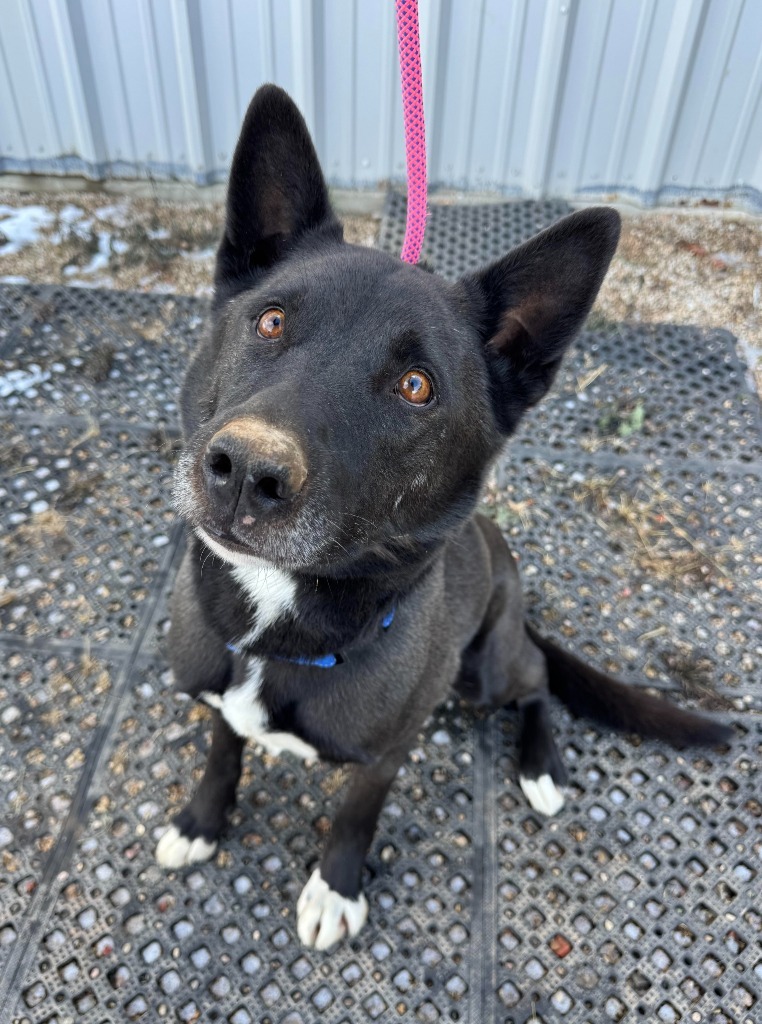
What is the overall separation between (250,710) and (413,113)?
1.51m

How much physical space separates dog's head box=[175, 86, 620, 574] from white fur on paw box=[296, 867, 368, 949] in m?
0.90

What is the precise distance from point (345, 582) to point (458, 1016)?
1109mm

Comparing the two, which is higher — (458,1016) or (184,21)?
(184,21)

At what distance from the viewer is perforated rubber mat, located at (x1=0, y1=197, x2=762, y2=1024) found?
1792mm

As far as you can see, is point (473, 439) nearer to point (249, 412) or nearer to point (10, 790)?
point (249, 412)

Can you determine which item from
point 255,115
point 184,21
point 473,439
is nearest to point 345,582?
point 473,439

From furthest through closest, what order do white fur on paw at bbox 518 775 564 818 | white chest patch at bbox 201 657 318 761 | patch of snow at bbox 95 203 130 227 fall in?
A: patch of snow at bbox 95 203 130 227
white fur on paw at bbox 518 775 564 818
white chest patch at bbox 201 657 318 761

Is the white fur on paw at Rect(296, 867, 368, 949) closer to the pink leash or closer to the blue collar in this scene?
the blue collar

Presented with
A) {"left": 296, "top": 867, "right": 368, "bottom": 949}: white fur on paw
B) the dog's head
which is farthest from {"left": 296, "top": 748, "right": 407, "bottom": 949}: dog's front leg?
the dog's head

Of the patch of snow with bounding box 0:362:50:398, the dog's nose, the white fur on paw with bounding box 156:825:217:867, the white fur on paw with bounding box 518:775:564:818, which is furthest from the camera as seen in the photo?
the patch of snow with bounding box 0:362:50:398

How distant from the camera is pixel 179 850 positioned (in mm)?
1920

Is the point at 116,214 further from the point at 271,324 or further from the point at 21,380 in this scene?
the point at 271,324

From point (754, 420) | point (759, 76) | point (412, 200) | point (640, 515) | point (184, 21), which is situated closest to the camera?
point (412, 200)

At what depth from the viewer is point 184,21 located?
367cm
